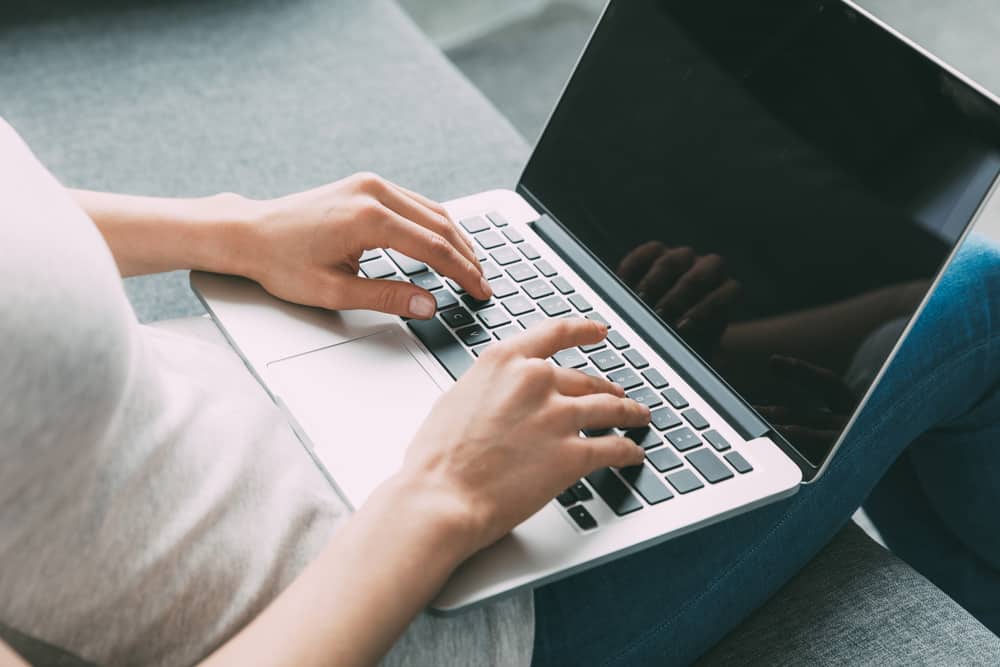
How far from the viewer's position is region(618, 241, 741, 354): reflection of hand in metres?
0.76

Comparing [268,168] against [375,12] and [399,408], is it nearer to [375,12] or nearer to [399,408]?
[375,12]

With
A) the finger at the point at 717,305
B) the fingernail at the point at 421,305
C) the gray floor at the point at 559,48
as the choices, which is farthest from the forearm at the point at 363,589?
the gray floor at the point at 559,48

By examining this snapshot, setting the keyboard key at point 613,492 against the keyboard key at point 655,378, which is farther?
the keyboard key at point 655,378

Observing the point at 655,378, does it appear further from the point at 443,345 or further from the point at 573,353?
the point at 443,345

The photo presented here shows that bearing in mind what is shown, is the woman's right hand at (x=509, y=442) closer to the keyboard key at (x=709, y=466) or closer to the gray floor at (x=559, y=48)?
the keyboard key at (x=709, y=466)

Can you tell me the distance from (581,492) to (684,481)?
0.08 metres

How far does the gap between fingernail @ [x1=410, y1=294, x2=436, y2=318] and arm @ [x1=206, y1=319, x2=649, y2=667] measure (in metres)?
0.14

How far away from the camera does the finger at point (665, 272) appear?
2.61ft

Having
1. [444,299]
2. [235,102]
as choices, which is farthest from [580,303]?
[235,102]

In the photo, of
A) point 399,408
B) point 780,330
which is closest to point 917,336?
point 780,330

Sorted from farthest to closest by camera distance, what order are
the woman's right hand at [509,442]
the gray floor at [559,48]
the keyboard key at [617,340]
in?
the gray floor at [559,48] < the keyboard key at [617,340] < the woman's right hand at [509,442]

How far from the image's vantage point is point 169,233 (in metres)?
0.76

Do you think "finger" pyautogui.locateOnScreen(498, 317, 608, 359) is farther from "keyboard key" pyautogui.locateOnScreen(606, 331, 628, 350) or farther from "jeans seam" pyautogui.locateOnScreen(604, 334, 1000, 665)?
"jeans seam" pyautogui.locateOnScreen(604, 334, 1000, 665)

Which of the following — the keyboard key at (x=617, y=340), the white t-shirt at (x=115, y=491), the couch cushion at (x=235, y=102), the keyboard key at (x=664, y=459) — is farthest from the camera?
the couch cushion at (x=235, y=102)
